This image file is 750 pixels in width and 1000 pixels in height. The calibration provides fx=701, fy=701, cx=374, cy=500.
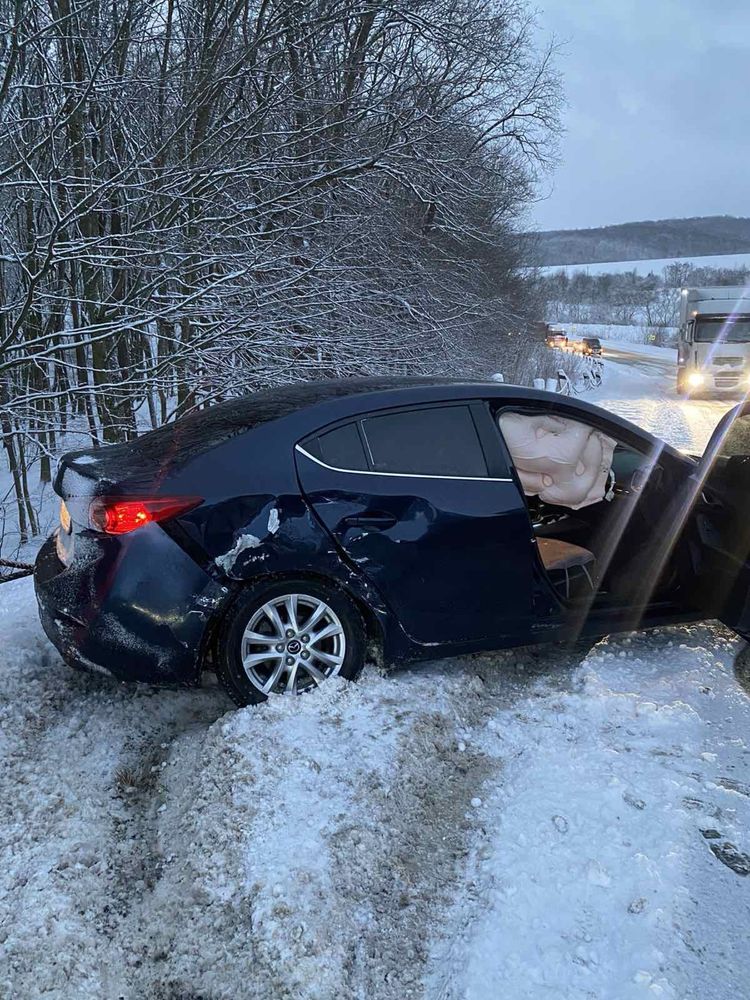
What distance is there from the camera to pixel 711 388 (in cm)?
1988

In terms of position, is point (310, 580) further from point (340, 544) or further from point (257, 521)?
point (257, 521)

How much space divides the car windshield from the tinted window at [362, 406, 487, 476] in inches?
753

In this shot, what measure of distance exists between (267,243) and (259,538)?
265 inches

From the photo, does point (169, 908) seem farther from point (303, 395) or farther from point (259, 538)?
point (303, 395)

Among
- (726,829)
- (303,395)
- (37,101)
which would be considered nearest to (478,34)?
(37,101)

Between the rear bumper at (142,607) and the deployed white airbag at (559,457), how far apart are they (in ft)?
6.95

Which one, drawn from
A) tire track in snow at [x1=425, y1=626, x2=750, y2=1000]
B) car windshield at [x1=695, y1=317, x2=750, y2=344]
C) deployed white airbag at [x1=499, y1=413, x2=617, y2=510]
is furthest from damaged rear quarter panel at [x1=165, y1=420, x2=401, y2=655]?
car windshield at [x1=695, y1=317, x2=750, y2=344]

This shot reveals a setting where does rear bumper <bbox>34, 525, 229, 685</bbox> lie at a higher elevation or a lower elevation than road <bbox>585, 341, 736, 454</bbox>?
higher

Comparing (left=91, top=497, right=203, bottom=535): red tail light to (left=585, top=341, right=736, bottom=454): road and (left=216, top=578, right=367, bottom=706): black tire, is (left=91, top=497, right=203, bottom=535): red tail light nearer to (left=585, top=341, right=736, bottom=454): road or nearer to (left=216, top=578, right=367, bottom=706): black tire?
(left=216, top=578, right=367, bottom=706): black tire

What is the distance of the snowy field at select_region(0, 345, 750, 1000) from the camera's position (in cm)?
210

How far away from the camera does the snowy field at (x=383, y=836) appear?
2102 mm

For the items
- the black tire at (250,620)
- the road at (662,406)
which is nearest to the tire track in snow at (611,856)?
the black tire at (250,620)

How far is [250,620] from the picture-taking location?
124 inches

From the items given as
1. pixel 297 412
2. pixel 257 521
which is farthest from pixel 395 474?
pixel 257 521
